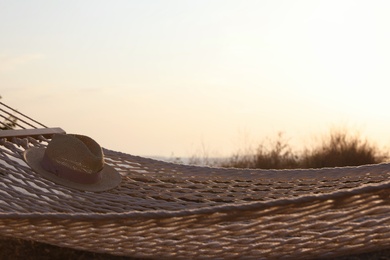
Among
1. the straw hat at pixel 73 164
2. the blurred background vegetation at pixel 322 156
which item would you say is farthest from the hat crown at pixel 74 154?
the blurred background vegetation at pixel 322 156

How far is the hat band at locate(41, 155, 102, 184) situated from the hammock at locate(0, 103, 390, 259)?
0.10 metres

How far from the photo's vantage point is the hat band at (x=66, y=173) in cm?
279

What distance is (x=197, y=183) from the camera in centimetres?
287

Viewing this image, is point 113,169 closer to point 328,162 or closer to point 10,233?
point 10,233

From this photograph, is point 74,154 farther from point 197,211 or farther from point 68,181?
point 197,211

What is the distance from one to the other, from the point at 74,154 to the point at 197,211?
135cm

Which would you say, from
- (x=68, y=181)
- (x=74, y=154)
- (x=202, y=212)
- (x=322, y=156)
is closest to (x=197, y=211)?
(x=202, y=212)

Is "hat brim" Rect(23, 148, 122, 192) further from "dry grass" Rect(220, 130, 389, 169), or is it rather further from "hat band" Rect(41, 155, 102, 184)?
"dry grass" Rect(220, 130, 389, 169)

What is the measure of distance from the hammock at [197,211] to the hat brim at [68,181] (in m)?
0.03

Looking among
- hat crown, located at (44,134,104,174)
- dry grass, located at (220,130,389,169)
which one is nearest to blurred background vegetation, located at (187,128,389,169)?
dry grass, located at (220,130,389,169)

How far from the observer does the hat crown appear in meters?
2.83

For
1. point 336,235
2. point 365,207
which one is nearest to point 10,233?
point 336,235

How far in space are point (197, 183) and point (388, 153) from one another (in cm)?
294

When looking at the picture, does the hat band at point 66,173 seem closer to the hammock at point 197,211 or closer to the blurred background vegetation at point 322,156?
the hammock at point 197,211
